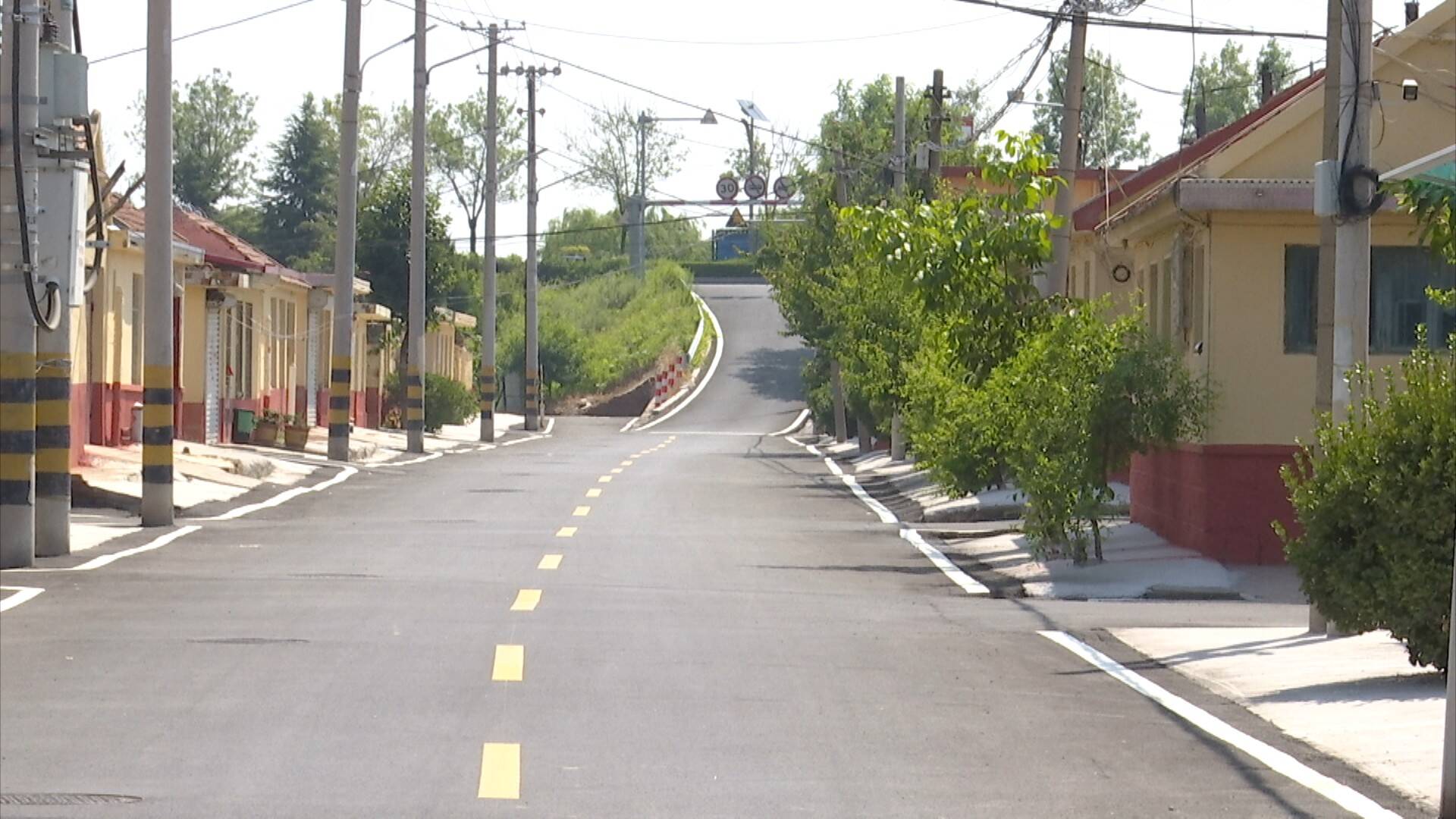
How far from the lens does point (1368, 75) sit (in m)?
14.4

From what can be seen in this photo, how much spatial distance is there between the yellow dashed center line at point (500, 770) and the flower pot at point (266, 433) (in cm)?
3342

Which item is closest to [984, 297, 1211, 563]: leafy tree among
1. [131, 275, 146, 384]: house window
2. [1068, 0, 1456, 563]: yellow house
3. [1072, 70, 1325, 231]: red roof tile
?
[1068, 0, 1456, 563]: yellow house

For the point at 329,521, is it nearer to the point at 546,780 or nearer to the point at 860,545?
the point at 860,545

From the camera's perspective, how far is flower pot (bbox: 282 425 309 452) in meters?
41.3

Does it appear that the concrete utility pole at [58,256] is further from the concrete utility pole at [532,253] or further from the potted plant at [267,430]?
the concrete utility pole at [532,253]

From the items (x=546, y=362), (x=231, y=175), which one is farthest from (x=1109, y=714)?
(x=231, y=175)

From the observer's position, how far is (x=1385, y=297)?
848 inches

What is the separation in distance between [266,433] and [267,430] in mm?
60

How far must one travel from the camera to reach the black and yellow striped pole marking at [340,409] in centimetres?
3775

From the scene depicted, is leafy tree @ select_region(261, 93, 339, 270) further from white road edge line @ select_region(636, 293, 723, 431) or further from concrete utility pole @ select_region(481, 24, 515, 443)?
concrete utility pole @ select_region(481, 24, 515, 443)

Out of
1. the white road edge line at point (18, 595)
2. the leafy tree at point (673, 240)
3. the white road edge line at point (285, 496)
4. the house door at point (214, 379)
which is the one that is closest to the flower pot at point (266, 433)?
the house door at point (214, 379)

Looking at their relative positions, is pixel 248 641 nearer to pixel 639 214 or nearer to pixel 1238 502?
pixel 1238 502

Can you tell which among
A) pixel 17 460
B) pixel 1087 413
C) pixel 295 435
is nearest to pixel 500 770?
pixel 17 460

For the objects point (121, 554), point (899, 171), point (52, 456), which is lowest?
point (121, 554)
